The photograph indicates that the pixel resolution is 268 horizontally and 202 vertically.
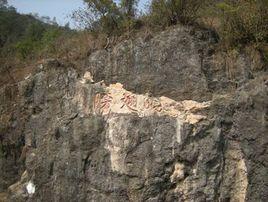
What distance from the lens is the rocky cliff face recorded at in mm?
7371

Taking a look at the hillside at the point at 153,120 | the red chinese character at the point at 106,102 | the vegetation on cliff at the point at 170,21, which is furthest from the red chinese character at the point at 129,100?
the vegetation on cliff at the point at 170,21

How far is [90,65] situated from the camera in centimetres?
895

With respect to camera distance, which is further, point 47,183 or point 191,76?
point 47,183

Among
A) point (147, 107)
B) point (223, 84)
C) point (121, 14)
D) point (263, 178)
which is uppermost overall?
point (121, 14)

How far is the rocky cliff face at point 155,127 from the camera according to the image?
290 inches

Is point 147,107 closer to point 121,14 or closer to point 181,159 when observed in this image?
point 181,159

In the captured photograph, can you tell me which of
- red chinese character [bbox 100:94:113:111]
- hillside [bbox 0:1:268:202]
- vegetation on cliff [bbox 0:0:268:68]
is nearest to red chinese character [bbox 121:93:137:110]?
hillside [bbox 0:1:268:202]

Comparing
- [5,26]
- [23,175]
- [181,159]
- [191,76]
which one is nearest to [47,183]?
[23,175]

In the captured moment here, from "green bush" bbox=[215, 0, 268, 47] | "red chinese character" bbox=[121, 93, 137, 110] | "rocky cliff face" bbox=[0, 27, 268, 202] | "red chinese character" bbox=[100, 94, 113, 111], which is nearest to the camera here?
"rocky cliff face" bbox=[0, 27, 268, 202]

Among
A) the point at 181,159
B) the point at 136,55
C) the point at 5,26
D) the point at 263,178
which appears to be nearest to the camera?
the point at 263,178

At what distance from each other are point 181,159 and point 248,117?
4.39 feet

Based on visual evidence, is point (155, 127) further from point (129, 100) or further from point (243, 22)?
point (243, 22)

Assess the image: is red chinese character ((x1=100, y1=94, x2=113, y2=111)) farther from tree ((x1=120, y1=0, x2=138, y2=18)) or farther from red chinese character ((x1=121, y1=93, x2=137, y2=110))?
tree ((x1=120, y1=0, x2=138, y2=18))

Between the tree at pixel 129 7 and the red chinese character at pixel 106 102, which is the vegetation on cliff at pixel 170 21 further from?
the red chinese character at pixel 106 102
